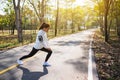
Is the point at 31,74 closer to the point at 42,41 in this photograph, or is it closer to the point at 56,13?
the point at 42,41

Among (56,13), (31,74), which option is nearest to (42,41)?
(31,74)

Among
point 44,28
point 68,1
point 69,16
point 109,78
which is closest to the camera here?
point 109,78

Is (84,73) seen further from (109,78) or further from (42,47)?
(42,47)

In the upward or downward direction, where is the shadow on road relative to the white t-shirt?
downward


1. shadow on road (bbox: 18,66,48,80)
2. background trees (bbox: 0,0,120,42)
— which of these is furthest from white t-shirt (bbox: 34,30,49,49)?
background trees (bbox: 0,0,120,42)

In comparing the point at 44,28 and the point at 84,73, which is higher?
the point at 44,28

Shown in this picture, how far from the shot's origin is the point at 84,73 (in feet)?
31.3

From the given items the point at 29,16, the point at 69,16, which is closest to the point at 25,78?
the point at 29,16

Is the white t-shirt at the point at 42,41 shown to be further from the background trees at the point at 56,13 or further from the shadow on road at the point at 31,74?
the background trees at the point at 56,13

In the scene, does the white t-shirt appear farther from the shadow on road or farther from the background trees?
the background trees

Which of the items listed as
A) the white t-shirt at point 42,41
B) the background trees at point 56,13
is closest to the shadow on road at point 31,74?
the white t-shirt at point 42,41

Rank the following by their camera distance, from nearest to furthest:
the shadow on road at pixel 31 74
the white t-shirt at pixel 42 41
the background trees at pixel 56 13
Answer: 1. the shadow on road at pixel 31 74
2. the white t-shirt at pixel 42 41
3. the background trees at pixel 56 13

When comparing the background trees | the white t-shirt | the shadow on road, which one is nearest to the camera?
the shadow on road

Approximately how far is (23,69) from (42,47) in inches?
52.1
